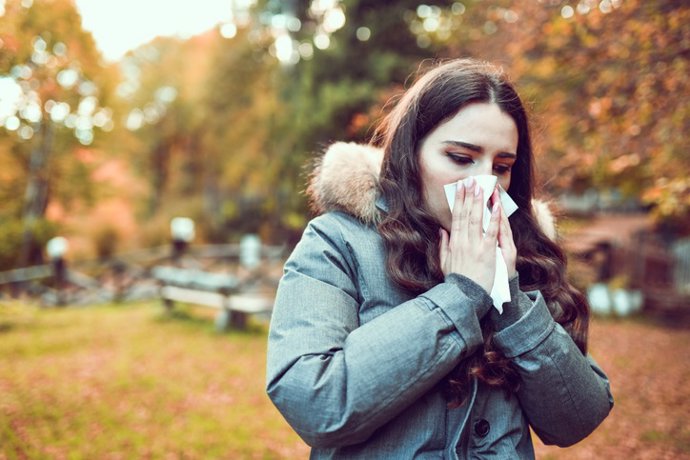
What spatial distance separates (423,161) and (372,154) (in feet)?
0.83

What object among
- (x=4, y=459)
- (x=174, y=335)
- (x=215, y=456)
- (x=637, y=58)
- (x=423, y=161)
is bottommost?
(x=174, y=335)

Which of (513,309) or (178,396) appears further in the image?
(178,396)

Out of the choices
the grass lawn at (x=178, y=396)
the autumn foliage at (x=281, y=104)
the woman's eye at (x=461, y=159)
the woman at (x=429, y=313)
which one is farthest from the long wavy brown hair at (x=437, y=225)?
the grass lawn at (x=178, y=396)

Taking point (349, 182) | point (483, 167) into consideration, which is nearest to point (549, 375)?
point (483, 167)

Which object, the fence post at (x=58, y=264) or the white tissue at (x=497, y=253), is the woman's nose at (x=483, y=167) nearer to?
the white tissue at (x=497, y=253)

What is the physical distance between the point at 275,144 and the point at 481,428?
1552cm

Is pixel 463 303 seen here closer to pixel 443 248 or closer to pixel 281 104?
pixel 443 248

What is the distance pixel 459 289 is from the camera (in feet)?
4.33

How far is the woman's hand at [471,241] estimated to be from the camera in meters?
1.36

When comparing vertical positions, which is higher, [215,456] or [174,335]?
[215,456]

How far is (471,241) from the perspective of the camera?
1.39 m

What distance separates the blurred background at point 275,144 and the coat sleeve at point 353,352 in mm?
1074

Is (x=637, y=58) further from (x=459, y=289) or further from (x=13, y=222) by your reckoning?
(x=13, y=222)

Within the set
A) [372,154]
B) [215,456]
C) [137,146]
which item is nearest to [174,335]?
[215,456]
